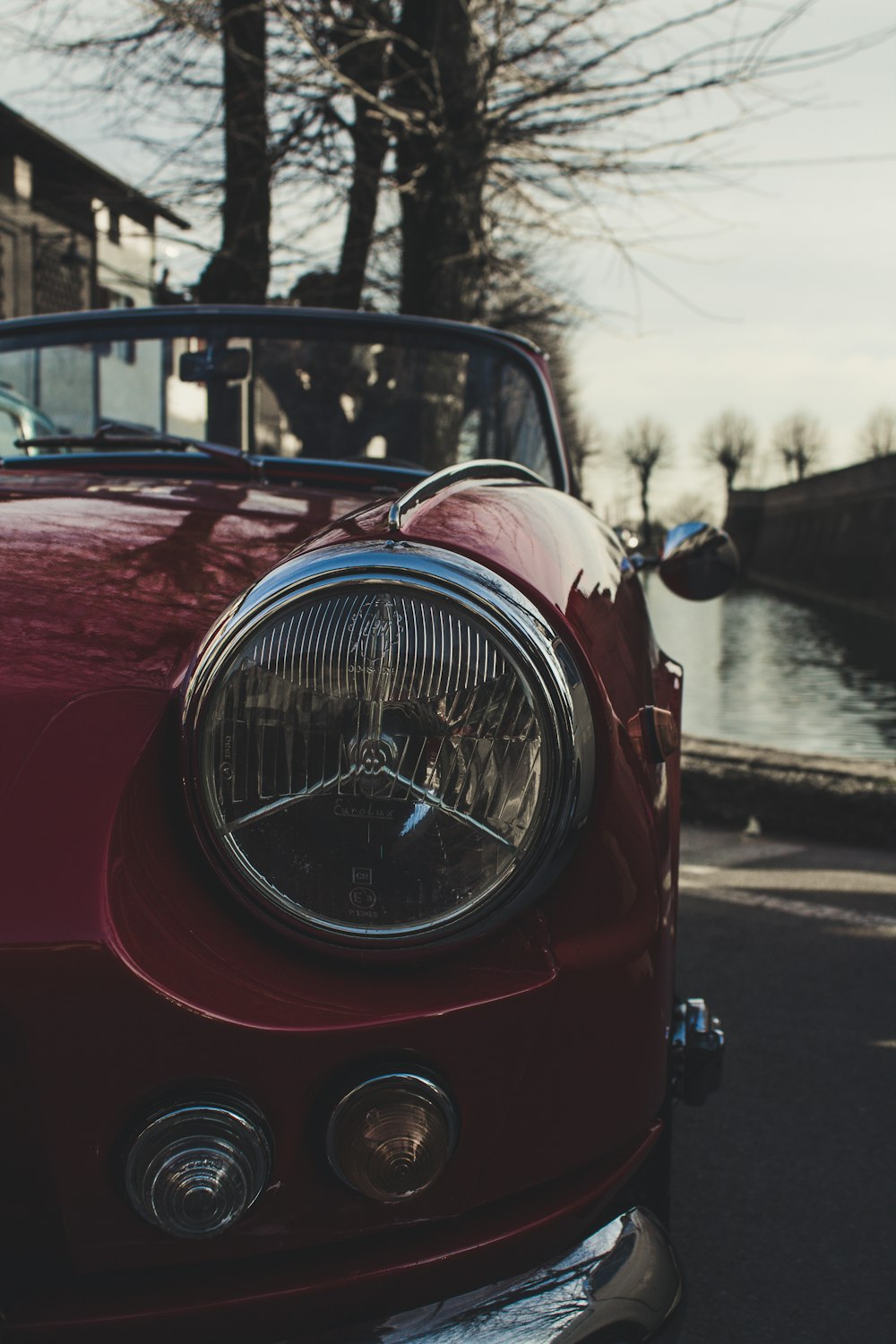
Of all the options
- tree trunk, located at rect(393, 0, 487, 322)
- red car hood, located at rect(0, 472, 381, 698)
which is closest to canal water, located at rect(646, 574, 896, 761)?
tree trunk, located at rect(393, 0, 487, 322)

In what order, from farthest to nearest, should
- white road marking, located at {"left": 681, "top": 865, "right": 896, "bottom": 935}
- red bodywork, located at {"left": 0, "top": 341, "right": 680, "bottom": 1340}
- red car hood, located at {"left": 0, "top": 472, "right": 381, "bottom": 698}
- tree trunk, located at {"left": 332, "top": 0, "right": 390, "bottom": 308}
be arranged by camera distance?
tree trunk, located at {"left": 332, "top": 0, "right": 390, "bottom": 308}, white road marking, located at {"left": 681, "top": 865, "right": 896, "bottom": 935}, red car hood, located at {"left": 0, "top": 472, "right": 381, "bottom": 698}, red bodywork, located at {"left": 0, "top": 341, "right": 680, "bottom": 1340}

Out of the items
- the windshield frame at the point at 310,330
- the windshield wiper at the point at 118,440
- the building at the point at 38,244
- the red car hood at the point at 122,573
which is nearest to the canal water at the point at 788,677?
the windshield frame at the point at 310,330

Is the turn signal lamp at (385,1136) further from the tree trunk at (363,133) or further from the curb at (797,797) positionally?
the tree trunk at (363,133)

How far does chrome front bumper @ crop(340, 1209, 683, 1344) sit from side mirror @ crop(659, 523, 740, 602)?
1.50 metres

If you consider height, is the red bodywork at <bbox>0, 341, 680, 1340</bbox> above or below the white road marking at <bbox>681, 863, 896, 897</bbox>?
above

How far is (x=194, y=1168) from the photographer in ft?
3.27

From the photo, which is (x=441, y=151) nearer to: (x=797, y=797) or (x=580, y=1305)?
(x=797, y=797)

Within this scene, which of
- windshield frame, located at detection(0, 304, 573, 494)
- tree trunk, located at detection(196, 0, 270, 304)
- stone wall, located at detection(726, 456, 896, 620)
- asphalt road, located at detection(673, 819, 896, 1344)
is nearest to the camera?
asphalt road, located at detection(673, 819, 896, 1344)

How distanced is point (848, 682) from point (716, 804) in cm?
867

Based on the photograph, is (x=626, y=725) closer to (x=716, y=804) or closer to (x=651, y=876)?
(x=651, y=876)

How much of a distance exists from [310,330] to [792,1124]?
1.93 m

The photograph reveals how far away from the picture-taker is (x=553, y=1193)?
1.11 meters

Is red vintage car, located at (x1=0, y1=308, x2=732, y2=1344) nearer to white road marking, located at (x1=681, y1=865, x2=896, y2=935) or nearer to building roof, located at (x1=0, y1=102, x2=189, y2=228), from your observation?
white road marking, located at (x1=681, y1=865, x2=896, y2=935)

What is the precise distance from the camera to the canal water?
29.8 feet
